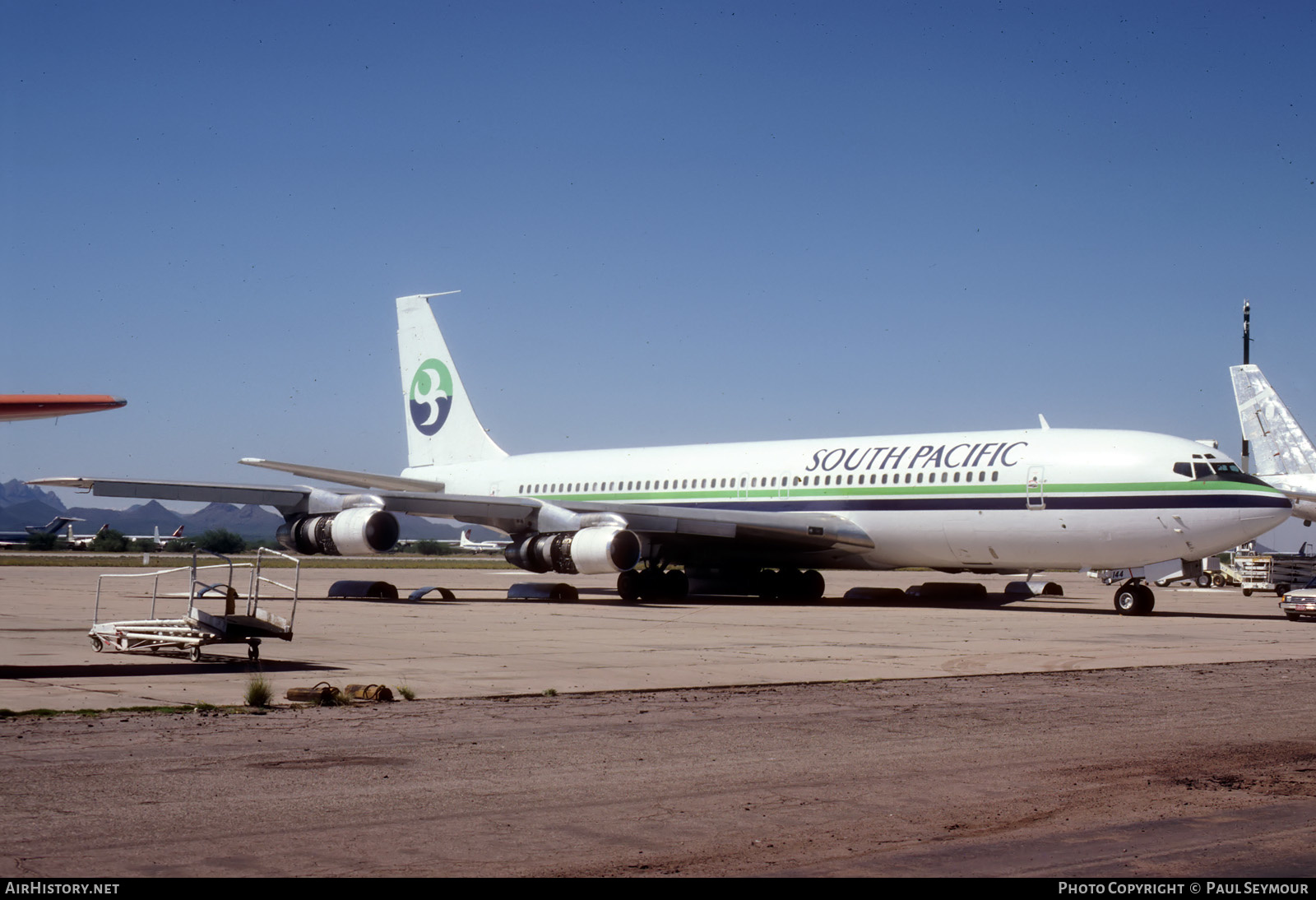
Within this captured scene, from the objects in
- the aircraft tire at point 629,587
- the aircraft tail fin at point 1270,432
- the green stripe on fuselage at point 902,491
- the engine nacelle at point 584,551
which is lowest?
the aircraft tire at point 629,587

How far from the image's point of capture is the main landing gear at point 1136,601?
27328mm

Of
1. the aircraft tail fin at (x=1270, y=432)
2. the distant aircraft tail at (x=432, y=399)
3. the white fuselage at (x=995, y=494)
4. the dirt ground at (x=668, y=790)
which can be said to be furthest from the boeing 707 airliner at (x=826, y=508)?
the aircraft tail fin at (x=1270, y=432)

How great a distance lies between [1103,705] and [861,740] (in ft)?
11.6

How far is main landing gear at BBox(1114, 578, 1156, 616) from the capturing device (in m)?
27.3

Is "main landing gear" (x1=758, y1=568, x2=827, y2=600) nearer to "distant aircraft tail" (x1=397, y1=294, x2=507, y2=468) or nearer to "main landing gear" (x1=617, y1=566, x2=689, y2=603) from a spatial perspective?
"main landing gear" (x1=617, y1=566, x2=689, y2=603)

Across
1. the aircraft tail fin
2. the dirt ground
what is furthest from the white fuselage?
the aircraft tail fin

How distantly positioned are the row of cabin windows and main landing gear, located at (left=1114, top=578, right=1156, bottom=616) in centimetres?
357

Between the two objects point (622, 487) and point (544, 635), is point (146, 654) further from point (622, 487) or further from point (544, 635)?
point (622, 487)

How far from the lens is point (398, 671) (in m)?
14.2

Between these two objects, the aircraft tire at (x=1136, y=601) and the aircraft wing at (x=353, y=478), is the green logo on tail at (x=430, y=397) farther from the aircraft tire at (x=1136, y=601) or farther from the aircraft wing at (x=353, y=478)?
the aircraft tire at (x=1136, y=601)

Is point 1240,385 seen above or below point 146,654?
above

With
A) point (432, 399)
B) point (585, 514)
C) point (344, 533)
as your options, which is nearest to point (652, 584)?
point (585, 514)

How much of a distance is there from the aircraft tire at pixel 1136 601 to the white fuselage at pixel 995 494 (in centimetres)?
68
